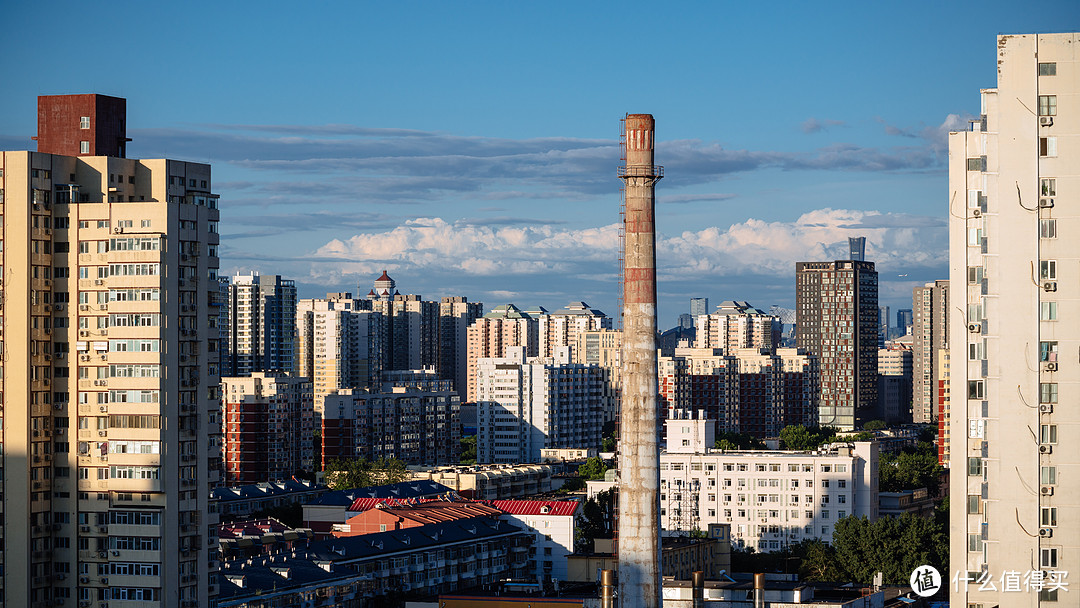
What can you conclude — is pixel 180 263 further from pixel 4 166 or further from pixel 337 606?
pixel 337 606

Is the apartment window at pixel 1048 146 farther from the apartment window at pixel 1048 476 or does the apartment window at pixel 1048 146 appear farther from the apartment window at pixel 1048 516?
the apartment window at pixel 1048 516

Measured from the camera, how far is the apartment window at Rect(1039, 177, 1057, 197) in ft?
144

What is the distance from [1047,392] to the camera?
4366 cm

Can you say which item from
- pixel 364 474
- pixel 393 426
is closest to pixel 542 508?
pixel 364 474

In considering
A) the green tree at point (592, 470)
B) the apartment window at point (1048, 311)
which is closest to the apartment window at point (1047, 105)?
the apartment window at point (1048, 311)

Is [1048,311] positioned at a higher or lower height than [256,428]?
higher

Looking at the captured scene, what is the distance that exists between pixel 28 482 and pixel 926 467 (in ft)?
347

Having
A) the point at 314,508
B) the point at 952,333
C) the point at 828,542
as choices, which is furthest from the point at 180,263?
the point at 828,542

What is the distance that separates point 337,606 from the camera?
77.8 meters

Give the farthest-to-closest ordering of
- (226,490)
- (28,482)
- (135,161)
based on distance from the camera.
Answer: (226,490), (135,161), (28,482)

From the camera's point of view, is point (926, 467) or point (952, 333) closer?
point (952, 333)

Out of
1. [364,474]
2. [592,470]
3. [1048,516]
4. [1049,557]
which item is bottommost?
[592,470]

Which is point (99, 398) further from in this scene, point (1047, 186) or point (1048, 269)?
point (1047, 186)

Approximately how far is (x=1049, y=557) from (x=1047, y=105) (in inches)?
511
